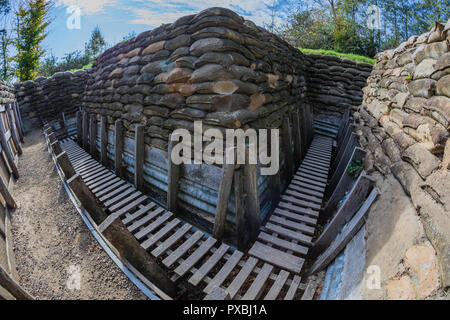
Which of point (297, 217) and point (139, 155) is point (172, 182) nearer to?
point (139, 155)

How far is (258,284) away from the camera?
2.10 m

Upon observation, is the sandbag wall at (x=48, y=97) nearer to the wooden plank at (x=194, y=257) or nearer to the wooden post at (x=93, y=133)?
the wooden post at (x=93, y=133)

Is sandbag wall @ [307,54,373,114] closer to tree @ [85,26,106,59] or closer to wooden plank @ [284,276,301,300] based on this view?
wooden plank @ [284,276,301,300]

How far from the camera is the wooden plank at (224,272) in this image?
2080 mm

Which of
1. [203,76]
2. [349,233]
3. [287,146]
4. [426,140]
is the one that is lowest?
[349,233]

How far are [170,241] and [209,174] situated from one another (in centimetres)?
102

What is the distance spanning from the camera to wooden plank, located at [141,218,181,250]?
2559 millimetres

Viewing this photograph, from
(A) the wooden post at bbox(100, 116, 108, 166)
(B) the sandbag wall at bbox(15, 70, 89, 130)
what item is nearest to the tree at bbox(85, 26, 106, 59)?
(B) the sandbag wall at bbox(15, 70, 89, 130)

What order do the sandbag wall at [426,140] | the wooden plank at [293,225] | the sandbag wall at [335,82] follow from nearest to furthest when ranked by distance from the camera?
the sandbag wall at [426,140] < the wooden plank at [293,225] < the sandbag wall at [335,82]

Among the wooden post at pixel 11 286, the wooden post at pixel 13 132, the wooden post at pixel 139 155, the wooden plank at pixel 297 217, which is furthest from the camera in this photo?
the wooden post at pixel 13 132

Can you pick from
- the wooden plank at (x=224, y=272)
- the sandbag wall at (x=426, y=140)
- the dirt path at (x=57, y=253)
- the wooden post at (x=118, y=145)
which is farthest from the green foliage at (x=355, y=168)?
the wooden post at (x=118, y=145)

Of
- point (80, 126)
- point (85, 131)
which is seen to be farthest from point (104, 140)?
point (80, 126)

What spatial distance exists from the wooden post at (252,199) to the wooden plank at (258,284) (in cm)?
54
